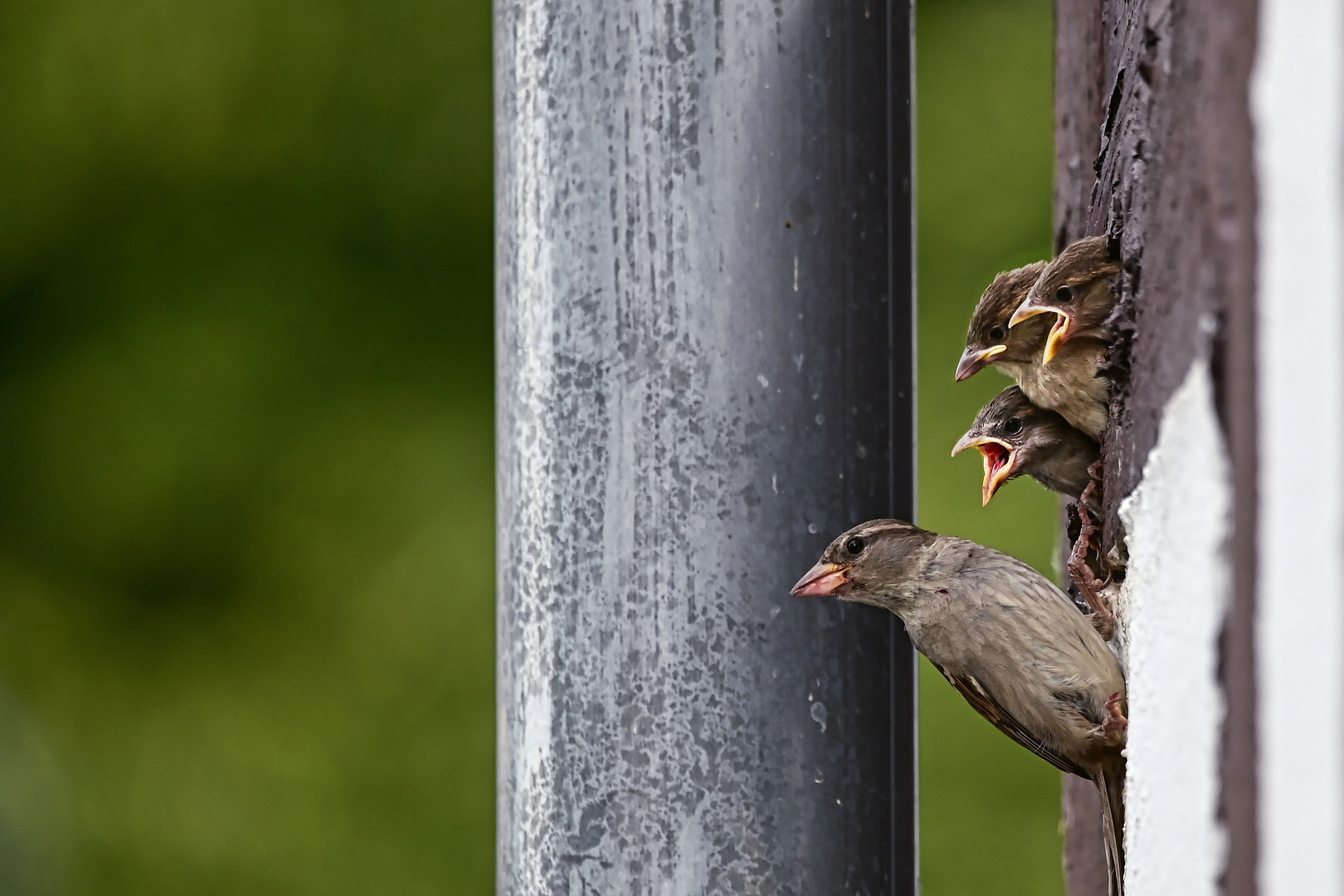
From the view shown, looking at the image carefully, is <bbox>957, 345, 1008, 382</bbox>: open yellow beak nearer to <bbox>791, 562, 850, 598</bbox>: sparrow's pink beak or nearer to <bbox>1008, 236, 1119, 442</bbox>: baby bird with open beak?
<bbox>1008, 236, 1119, 442</bbox>: baby bird with open beak

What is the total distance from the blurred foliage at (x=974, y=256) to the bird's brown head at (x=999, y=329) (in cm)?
186

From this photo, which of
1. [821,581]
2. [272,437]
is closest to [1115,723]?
[821,581]

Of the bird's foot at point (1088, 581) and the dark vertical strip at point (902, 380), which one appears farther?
the bird's foot at point (1088, 581)

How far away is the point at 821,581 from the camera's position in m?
1.34

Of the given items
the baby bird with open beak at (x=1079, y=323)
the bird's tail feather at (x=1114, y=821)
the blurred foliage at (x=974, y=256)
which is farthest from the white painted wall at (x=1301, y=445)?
the blurred foliage at (x=974, y=256)

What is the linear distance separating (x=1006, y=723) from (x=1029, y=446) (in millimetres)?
392

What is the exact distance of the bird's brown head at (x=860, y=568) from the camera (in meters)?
1.34

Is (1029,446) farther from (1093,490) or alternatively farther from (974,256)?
→ (974,256)

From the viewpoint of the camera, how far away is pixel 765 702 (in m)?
1.30

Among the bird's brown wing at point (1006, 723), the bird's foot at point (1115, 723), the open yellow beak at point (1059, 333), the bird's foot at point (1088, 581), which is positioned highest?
the open yellow beak at point (1059, 333)

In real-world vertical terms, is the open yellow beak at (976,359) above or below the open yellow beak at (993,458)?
above

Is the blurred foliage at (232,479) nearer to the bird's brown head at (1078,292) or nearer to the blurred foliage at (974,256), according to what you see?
the blurred foliage at (974,256)

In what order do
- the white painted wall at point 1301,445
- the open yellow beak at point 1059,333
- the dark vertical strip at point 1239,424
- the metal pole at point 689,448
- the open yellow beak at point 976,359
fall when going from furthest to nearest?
the open yellow beak at point 976,359 → the open yellow beak at point 1059,333 → the metal pole at point 689,448 → the dark vertical strip at point 1239,424 → the white painted wall at point 1301,445

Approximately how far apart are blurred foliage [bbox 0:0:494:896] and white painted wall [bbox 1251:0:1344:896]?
9.36 feet
